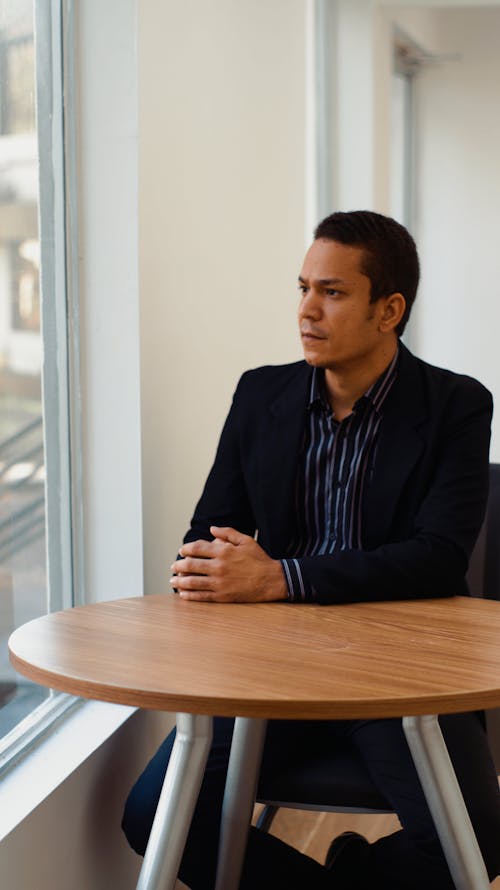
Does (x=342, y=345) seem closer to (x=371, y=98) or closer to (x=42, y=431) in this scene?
(x=42, y=431)

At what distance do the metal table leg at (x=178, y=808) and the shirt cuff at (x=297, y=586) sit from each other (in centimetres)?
33

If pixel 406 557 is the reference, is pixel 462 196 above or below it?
above

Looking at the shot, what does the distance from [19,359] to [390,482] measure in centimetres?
72

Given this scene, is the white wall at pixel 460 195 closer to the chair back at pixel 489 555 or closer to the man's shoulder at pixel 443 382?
the chair back at pixel 489 555

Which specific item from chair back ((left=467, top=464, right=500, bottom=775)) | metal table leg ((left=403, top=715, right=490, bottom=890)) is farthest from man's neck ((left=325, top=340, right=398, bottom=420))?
metal table leg ((left=403, top=715, right=490, bottom=890))

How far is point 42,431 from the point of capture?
7.39 ft

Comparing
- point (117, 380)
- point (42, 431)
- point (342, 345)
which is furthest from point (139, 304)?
point (342, 345)

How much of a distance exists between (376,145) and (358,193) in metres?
0.20

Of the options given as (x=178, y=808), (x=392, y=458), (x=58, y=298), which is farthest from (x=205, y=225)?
(x=178, y=808)

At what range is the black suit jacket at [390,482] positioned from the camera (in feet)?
6.15

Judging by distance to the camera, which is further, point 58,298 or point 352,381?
point 58,298

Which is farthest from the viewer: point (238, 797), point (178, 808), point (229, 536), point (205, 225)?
point (205, 225)

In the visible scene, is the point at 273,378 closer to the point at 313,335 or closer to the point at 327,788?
the point at 313,335

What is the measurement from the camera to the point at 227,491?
2180mm
